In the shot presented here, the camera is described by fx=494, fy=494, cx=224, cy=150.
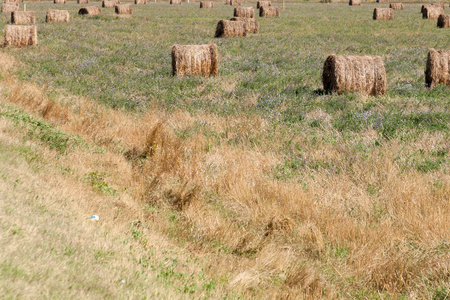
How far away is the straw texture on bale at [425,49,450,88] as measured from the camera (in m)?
14.5

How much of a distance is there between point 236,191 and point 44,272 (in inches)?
175

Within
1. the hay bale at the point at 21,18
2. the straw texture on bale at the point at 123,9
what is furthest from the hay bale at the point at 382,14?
the hay bale at the point at 21,18

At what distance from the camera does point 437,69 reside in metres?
14.5

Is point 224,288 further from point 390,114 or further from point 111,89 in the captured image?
point 111,89

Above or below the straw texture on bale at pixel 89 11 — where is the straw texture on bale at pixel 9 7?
above

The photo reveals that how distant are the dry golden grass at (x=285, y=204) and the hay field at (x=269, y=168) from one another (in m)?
0.02

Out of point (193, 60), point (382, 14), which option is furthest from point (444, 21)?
point (193, 60)

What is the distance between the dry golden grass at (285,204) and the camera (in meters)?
5.65

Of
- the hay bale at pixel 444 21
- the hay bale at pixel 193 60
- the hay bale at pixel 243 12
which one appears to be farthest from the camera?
the hay bale at pixel 243 12

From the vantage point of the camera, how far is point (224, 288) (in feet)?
16.0

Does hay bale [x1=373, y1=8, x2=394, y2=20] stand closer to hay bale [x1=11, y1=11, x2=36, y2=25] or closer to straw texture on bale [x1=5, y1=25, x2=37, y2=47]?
A: hay bale [x1=11, y1=11, x2=36, y2=25]

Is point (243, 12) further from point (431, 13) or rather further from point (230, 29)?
point (431, 13)

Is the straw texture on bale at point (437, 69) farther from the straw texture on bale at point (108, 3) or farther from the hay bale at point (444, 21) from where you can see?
the straw texture on bale at point (108, 3)

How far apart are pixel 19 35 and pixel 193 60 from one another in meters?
9.86
